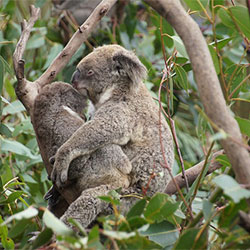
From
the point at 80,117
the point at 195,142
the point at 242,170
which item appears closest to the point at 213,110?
the point at 242,170

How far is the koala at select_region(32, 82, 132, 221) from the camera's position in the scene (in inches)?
104

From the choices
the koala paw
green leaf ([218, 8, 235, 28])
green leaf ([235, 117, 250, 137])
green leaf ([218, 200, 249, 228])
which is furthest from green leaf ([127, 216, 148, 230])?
the koala paw

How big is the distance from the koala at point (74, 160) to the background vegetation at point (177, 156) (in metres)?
0.19

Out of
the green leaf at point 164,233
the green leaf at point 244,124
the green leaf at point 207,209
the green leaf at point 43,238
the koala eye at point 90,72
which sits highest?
the koala eye at point 90,72

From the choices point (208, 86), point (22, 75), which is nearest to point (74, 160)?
point (22, 75)

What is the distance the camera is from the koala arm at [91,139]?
257cm

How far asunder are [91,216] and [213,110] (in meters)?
1.19

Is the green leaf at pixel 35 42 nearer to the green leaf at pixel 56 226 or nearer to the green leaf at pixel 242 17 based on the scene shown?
the green leaf at pixel 242 17

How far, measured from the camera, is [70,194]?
8.96 ft

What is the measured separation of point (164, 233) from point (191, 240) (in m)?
0.40

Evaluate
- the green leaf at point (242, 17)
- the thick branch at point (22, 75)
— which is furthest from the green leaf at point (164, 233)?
the thick branch at point (22, 75)

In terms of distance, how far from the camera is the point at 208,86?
1479 millimetres

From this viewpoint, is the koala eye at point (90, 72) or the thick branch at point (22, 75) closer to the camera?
the thick branch at point (22, 75)

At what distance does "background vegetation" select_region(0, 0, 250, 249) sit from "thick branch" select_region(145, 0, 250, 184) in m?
0.06
